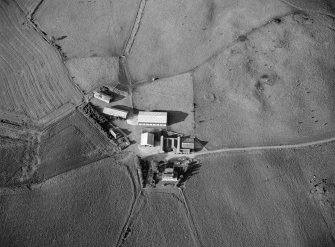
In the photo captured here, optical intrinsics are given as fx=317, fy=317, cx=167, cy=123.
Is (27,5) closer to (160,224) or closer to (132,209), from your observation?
(132,209)

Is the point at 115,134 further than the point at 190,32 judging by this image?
No

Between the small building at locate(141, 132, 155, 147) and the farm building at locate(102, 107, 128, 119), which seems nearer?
the small building at locate(141, 132, 155, 147)

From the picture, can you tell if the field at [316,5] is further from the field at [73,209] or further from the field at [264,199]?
the field at [73,209]

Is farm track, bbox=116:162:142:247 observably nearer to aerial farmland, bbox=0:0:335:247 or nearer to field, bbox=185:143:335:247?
aerial farmland, bbox=0:0:335:247

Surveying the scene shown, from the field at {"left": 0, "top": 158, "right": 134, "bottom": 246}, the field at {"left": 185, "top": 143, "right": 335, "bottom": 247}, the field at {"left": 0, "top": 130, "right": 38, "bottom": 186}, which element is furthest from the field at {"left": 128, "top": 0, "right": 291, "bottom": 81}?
the field at {"left": 0, "top": 130, "right": 38, "bottom": 186}

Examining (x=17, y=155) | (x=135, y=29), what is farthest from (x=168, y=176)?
(x=135, y=29)

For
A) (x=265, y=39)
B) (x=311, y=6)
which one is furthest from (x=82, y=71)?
(x=311, y=6)
